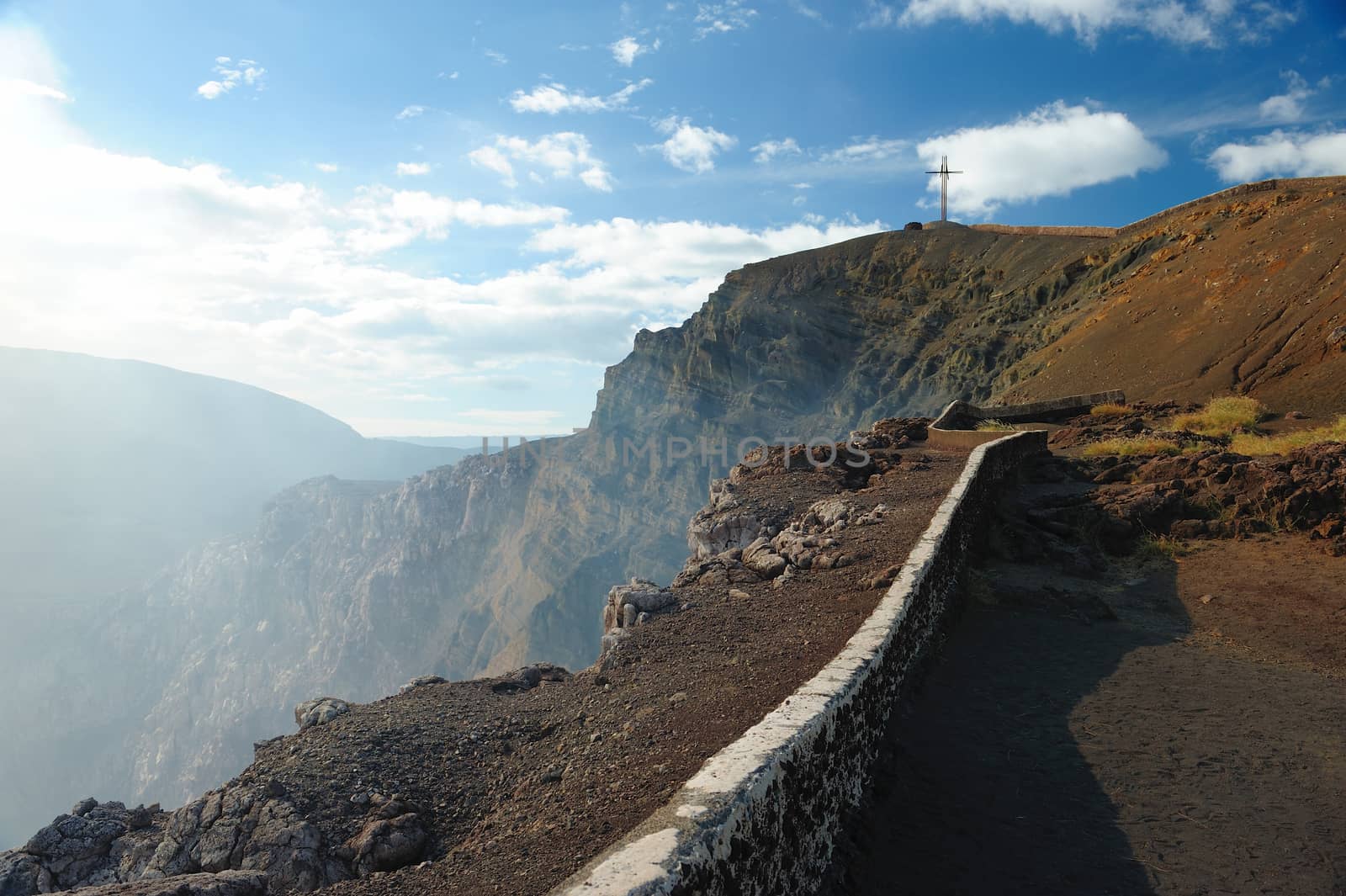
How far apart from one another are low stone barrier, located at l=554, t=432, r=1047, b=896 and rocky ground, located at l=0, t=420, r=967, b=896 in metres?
0.56

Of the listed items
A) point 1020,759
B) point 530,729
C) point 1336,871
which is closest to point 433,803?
point 530,729

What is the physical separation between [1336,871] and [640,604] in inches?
227

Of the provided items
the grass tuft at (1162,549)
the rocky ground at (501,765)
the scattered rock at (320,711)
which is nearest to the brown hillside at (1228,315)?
the grass tuft at (1162,549)

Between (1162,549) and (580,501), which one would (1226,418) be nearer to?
(1162,549)

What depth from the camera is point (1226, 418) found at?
17.7 metres

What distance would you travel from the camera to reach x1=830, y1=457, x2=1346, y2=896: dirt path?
11.6 ft

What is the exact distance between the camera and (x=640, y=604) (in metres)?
7.97

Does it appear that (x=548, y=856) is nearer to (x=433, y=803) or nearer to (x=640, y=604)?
(x=433, y=803)

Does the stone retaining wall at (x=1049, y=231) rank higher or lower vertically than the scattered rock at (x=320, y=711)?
higher

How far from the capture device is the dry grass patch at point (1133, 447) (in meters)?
14.0

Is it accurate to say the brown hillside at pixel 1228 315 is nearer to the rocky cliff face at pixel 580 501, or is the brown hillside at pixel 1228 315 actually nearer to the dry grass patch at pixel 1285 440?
the rocky cliff face at pixel 580 501

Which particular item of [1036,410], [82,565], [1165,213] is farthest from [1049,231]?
[82,565]

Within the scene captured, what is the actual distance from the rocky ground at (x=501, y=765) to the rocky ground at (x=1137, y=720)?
100cm

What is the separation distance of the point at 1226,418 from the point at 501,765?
1951 cm
